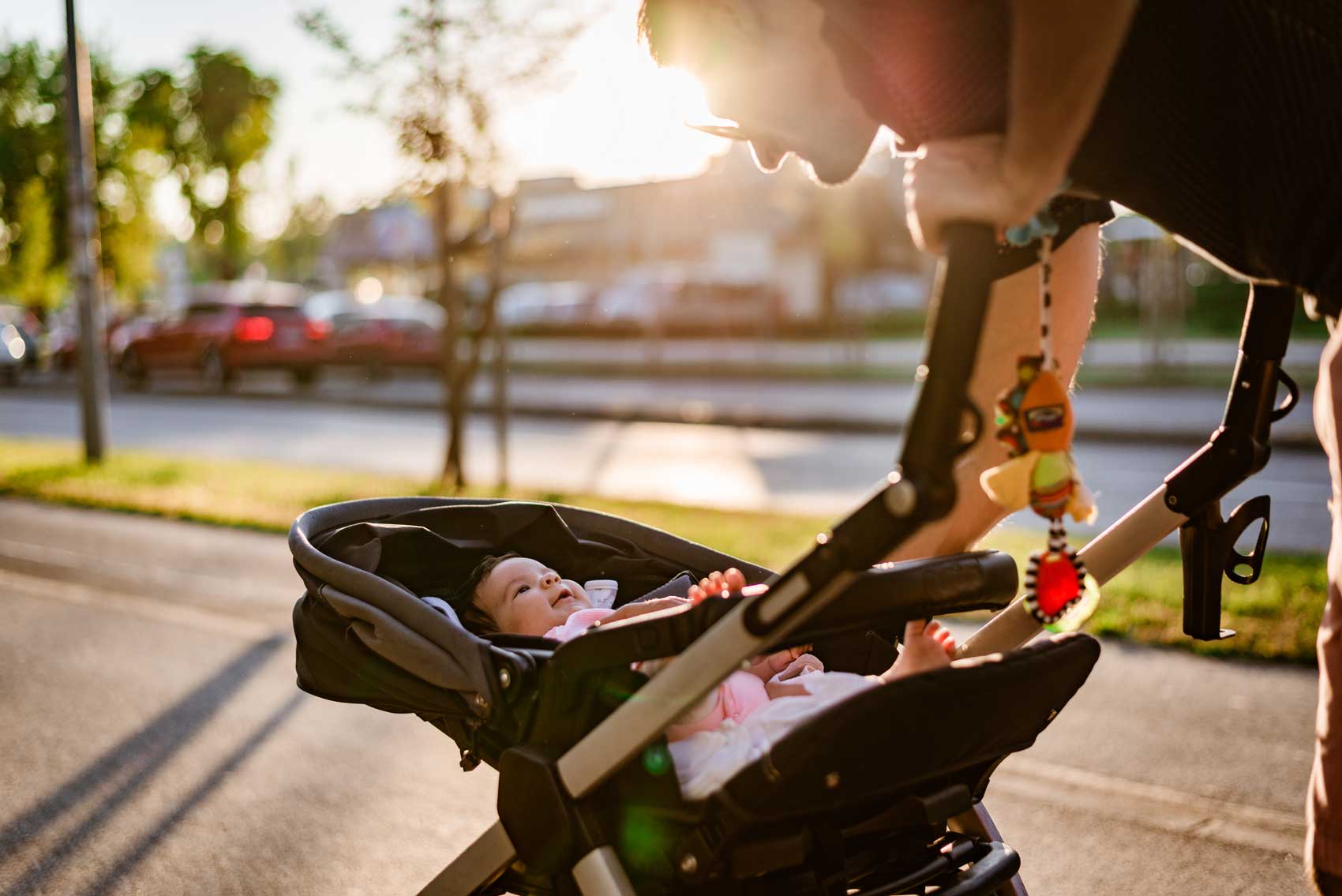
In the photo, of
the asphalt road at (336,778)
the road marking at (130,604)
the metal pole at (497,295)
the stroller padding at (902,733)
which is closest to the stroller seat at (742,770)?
the stroller padding at (902,733)

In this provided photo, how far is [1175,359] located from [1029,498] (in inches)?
887

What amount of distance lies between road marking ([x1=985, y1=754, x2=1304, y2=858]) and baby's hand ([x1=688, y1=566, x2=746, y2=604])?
5.68ft

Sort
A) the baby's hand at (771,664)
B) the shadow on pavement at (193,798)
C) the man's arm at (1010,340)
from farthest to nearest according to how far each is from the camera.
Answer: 1. the shadow on pavement at (193,798)
2. the baby's hand at (771,664)
3. the man's arm at (1010,340)

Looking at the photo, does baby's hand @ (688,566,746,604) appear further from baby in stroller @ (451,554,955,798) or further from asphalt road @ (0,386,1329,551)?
asphalt road @ (0,386,1329,551)

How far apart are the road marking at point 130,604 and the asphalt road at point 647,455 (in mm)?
4105

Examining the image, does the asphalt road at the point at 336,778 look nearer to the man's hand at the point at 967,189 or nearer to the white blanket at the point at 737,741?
the white blanket at the point at 737,741

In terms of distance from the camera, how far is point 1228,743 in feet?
13.6

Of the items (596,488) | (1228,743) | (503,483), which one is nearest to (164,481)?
(503,483)

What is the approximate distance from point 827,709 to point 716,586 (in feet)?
1.52

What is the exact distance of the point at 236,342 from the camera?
2375 cm

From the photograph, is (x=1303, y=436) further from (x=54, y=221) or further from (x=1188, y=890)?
(x=54, y=221)

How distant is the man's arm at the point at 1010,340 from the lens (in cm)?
227

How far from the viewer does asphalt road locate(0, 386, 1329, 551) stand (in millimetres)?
9922

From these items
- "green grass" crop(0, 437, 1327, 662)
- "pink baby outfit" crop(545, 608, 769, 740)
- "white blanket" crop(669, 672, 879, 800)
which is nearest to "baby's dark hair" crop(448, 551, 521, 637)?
"pink baby outfit" crop(545, 608, 769, 740)
